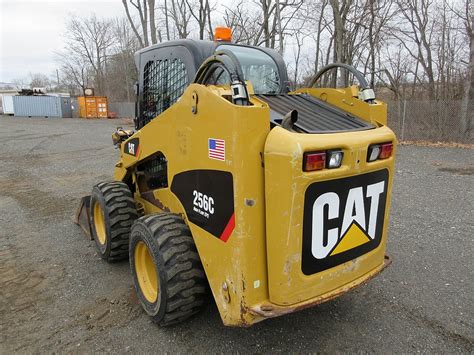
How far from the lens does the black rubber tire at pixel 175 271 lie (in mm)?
2623

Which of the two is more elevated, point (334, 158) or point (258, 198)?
point (334, 158)

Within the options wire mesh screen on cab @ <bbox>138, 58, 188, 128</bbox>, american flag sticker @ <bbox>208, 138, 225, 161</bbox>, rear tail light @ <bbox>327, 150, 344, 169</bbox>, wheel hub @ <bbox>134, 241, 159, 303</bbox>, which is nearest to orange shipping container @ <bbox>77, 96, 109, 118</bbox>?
wire mesh screen on cab @ <bbox>138, 58, 188, 128</bbox>

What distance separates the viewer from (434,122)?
13.7 meters

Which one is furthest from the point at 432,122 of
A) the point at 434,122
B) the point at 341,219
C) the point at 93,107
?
the point at 93,107

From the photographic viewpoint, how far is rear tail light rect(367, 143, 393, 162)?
2.45 metres

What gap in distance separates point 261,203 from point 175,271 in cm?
85

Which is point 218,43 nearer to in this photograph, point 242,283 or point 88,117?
point 242,283

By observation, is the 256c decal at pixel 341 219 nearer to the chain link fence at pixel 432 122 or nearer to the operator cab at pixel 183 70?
the operator cab at pixel 183 70

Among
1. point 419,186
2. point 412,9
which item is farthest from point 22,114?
point 419,186

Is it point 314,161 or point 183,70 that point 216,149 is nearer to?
point 314,161

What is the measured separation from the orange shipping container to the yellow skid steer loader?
32704 mm

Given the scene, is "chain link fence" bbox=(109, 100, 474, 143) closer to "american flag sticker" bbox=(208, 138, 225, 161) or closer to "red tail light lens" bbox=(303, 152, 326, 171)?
"red tail light lens" bbox=(303, 152, 326, 171)

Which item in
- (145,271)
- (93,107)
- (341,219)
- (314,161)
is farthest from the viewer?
(93,107)

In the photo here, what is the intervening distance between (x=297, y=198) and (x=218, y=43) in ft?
6.40
